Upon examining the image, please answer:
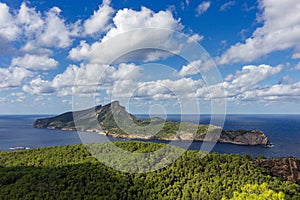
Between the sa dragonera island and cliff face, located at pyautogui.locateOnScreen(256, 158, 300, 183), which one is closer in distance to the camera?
cliff face, located at pyautogui.locateOnScreen(256, 158, 300, 183)

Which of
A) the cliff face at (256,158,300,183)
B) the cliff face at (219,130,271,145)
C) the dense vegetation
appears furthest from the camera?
the cliff face at (219,130,271,145)

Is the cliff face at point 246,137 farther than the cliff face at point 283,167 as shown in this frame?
Yes

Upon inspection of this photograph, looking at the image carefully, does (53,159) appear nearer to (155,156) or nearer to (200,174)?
(155,156)

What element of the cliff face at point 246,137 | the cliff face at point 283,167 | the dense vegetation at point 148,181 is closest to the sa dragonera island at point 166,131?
the cliff face at point 246,137

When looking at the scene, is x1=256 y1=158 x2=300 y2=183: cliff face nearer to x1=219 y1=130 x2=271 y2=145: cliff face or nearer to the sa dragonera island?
the sa dragonera island

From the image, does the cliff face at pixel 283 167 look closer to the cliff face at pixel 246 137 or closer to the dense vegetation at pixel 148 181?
the dense vegetation at pixel 148 181

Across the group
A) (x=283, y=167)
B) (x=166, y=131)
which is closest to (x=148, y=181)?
(x=283, y=167)

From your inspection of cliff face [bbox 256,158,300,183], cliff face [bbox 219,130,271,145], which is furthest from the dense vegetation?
cliff face [bbox 219,130,271,145]
